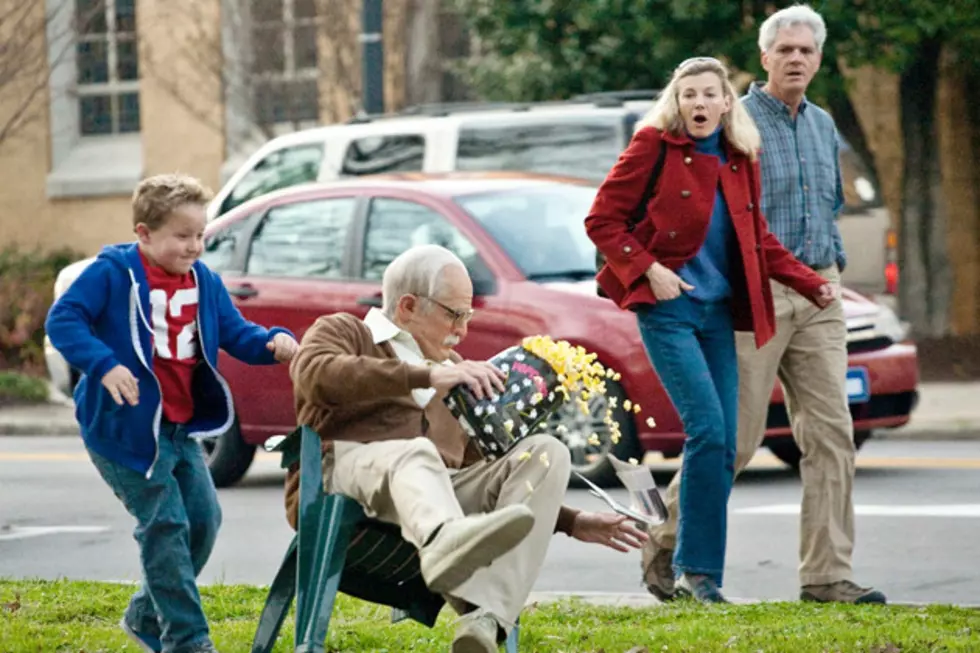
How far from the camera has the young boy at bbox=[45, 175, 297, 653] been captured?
237 inches

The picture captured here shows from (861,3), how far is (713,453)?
1125 cm

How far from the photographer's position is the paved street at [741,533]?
830 cm

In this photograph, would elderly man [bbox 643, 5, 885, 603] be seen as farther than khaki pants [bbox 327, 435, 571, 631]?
Yes

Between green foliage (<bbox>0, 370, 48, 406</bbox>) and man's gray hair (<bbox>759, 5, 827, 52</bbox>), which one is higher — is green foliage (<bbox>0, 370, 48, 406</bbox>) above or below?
below

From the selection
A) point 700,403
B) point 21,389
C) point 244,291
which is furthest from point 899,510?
point 21,389

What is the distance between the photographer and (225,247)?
12.1 meters

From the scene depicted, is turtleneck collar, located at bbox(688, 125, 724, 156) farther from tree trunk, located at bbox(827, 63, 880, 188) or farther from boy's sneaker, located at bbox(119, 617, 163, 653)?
tree trunk, located at bbox(827, 63, 880, 188)

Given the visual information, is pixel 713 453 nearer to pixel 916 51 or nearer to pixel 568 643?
pixel 568 643

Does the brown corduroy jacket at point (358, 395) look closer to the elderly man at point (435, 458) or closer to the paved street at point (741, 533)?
the elderly man at point (435, 458)

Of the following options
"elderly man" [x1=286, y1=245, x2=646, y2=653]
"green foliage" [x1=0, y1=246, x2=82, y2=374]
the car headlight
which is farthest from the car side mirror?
"green foliage" [x1=0, y1=246, x2=82, y2=374]

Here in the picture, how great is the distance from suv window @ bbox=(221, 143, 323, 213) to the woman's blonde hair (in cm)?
850

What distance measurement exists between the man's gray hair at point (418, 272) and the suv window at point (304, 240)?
5971mm

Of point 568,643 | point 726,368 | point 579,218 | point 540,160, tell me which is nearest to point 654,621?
point 568,643

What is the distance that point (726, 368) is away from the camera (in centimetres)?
718
